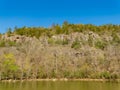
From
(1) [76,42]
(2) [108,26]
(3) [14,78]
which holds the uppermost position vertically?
(2) [108,26]

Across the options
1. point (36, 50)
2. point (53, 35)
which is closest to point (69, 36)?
point (53, 35)

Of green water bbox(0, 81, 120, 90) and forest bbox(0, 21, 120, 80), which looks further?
forest bbox(0, 21, 120, 80)

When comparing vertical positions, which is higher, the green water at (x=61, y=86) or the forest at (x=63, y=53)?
the forest at (x=63, y=53)

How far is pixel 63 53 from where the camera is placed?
4350 inches

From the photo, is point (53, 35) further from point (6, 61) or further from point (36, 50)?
point (6, 61)

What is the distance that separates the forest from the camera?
9406 centimetres

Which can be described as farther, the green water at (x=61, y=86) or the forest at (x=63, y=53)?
the forest at (x=63, y=53)

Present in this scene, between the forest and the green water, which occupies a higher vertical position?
the forest

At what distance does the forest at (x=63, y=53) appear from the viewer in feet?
309

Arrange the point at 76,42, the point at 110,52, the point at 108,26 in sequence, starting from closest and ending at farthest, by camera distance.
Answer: the point at 110,52 < the point at 76,42 < the point at 108,26

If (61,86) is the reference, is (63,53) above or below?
above

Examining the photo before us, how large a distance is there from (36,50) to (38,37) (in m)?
33.9

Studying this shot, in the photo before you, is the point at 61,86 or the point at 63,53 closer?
the point at 61,86

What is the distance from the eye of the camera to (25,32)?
484 feet
